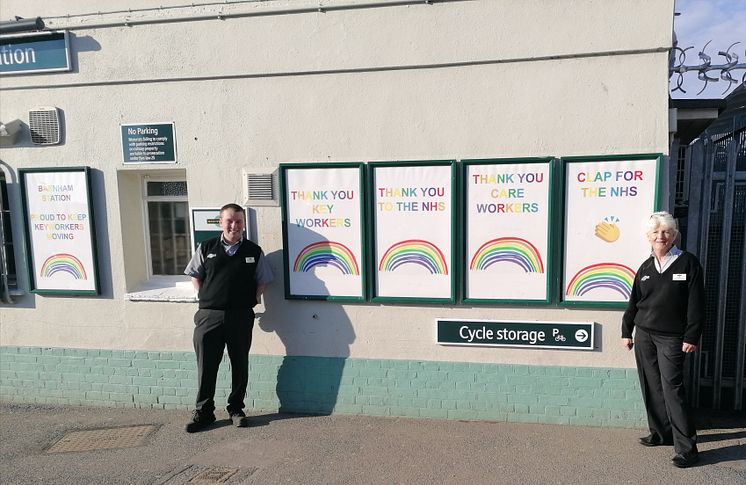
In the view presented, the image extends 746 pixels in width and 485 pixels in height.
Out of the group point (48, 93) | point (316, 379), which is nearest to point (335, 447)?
point (316, 379)

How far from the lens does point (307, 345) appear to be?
15.6ft

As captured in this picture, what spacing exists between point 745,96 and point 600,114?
2.27 metres

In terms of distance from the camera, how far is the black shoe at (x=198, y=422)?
4496 millimetres

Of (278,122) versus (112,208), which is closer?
(278,122)

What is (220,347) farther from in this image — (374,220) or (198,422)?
(374,220)

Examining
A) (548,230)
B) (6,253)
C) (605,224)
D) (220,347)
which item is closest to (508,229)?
(548,230)

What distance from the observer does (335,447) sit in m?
4.11

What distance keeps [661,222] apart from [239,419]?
12.8 ft

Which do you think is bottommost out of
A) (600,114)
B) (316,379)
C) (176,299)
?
(316,379)

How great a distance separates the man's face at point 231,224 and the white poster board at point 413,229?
4.00 ft

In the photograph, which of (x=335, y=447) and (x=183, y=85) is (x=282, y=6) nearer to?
(x=183, y=85)

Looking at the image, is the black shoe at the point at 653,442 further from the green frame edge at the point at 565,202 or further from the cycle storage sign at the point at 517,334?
the green frame edge at the point at 565,202

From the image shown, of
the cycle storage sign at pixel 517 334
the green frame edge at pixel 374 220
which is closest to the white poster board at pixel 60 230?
the green frame edge at pixel 374 220

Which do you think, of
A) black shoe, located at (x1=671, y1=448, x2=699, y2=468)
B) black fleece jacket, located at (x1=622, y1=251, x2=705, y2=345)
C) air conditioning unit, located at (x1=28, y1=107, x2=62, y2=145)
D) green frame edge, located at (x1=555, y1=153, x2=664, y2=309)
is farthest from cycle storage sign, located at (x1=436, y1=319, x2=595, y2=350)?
air conditioning unit, located at (x1=28, y1=107, x2=62, y2=145)
